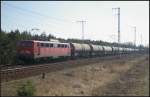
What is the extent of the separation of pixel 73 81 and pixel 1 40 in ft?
62.7

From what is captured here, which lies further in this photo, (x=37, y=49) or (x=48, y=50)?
(x=48, y=50)

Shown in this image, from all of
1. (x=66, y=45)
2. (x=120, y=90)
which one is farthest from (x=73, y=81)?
(x=66, y=45)

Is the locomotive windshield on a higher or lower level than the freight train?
higher

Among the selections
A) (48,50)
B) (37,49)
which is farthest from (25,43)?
(48,50)

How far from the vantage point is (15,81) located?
20.8 m

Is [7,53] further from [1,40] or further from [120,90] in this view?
[120,90]

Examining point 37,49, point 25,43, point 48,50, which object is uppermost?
point 25,43

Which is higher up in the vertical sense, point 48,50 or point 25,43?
point 25,43

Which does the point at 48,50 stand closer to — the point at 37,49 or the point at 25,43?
the point at 37,49

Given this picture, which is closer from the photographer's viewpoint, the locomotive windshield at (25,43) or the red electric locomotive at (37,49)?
the red electric locomotive at (37,49)

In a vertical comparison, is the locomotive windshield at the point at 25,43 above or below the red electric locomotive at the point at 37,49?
above

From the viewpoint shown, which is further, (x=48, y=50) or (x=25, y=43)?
(x=48, y=50)

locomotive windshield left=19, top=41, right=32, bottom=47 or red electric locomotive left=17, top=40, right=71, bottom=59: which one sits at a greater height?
locomotive windshield left=19, top=41, right=32, bottom=47

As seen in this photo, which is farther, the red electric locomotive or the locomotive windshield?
the locomotive windshield
